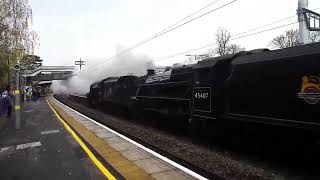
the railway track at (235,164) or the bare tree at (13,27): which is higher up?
the bare tree at (13,27)

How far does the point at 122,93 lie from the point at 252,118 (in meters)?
14.1

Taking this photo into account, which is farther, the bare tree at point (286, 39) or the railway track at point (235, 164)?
the bare tree at point (286, 39)

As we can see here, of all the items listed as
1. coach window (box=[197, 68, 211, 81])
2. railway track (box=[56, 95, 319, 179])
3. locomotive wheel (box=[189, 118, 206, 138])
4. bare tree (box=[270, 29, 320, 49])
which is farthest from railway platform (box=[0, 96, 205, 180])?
bare tree (box=[270, 29, 320, 49])

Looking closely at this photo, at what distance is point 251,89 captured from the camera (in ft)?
29.3

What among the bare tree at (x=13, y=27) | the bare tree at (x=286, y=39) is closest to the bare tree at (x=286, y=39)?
the bare tree at (x=286, y=39)

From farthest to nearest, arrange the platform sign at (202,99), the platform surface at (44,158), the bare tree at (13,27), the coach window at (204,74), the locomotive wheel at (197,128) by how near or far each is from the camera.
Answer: the bare tree at (13,27) → the locomotive wheel at (197,128) → the coach window at (204,74) → the platform sign at (202,99) → the platform surface at (44,158)

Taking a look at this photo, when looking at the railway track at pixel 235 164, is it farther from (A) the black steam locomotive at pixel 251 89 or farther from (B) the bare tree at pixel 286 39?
(B) the bare tree at pixel 286 39

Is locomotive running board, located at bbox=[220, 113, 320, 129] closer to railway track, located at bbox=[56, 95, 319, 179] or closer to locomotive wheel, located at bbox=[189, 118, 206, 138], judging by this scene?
railway track, located at bbox=[56, 95, 319, 179]

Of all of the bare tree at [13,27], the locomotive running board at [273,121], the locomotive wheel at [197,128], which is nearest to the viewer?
the locomotive running board at [273,121]

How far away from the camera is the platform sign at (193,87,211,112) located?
34.9 feet

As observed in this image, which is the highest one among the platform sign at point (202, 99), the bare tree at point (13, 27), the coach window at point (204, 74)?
the bare tree at point (13, 27)

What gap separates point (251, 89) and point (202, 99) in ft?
7.67

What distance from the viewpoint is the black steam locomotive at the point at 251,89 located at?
23.4 ft

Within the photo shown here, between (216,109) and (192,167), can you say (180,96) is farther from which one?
(192,167)
